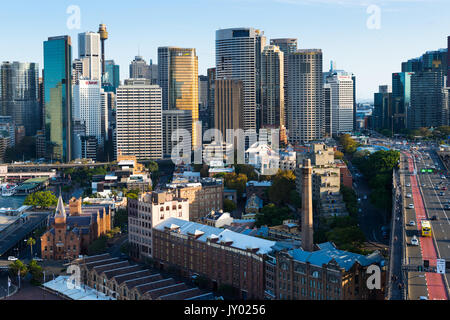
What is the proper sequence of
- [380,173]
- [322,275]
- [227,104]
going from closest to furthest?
1. [322,275]
2. [380,173]
3. [227,104]

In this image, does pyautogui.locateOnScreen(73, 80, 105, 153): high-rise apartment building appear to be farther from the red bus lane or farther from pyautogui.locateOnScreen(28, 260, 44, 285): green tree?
pyautogui.locateOnScreen(28, 260, 44, 285): green tree

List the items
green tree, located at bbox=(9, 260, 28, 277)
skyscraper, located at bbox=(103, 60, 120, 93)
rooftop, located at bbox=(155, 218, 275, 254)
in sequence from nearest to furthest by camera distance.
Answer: rooftop, located at bbox=(155, 218, 275, 254), green tree, located at bbox=(9, 260, 28, 277), skyscraper, located at bbox=(103, 60, 120, 93)

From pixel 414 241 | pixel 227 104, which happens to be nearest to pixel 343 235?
pixel 414 241

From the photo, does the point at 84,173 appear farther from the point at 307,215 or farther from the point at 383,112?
the point at 383,112

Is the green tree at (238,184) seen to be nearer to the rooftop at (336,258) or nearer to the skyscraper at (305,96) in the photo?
the rooftop at (336,258)

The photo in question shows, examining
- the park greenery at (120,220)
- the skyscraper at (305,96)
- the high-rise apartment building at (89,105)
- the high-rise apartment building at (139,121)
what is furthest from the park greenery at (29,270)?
the skyscraper at (305,96)

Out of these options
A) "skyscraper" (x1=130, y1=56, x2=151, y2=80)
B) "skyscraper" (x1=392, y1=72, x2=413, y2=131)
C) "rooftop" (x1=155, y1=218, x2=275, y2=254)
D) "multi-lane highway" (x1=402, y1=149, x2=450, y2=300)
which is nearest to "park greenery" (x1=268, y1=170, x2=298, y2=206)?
"multi-lane highway" (x1=402, y1=149, x2=450, y2=300)
